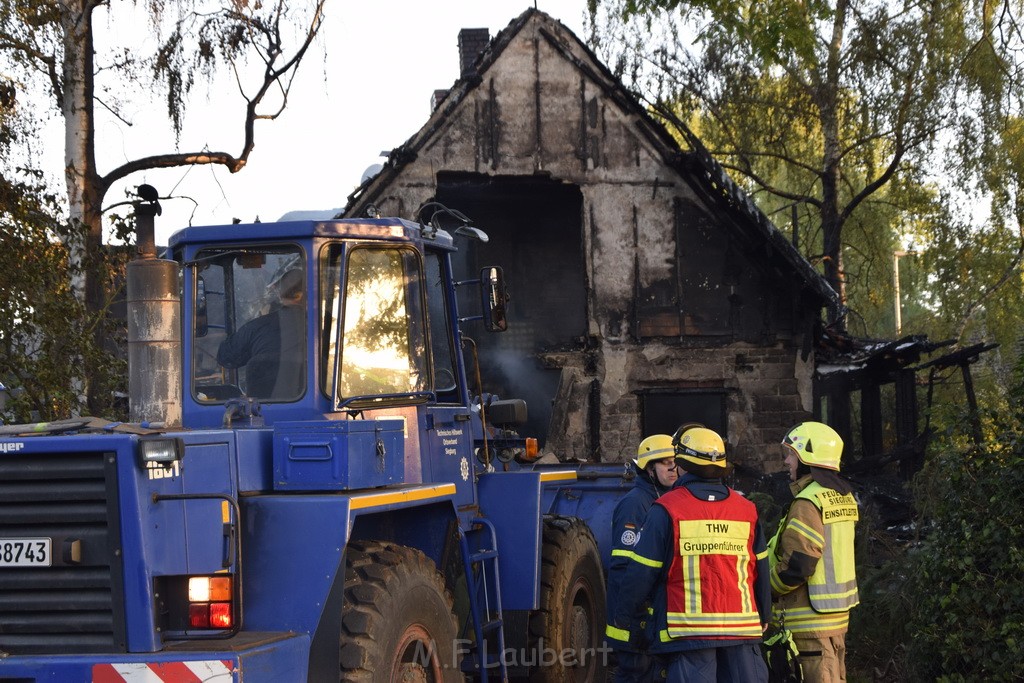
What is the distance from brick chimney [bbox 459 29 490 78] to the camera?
2089 cm

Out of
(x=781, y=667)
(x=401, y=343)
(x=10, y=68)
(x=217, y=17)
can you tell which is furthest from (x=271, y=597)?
(x=217, y=17)

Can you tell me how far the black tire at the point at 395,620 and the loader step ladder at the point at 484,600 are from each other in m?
0.60

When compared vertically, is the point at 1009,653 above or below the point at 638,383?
below

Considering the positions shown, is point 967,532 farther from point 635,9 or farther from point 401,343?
point 635,9

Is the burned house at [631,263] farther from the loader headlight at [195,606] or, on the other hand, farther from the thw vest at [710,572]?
the loader headlight at [195,606]

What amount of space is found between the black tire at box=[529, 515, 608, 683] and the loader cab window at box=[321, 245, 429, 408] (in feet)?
6.23

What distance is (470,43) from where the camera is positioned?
826 inches

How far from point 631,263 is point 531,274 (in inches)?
148

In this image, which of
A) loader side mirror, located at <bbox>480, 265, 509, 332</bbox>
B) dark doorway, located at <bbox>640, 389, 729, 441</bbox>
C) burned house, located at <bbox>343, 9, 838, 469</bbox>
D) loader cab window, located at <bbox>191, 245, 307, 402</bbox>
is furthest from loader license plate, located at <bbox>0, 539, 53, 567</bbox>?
dark doorway, located at <bbox>640, 389, 729, 441</bbox>

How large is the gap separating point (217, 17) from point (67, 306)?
6263mm

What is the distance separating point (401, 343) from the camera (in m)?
6.56

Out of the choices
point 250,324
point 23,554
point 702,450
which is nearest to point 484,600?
point 702,450

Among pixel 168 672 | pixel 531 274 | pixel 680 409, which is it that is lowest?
pixel 168 672

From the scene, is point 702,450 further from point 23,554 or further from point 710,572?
point 23,554
